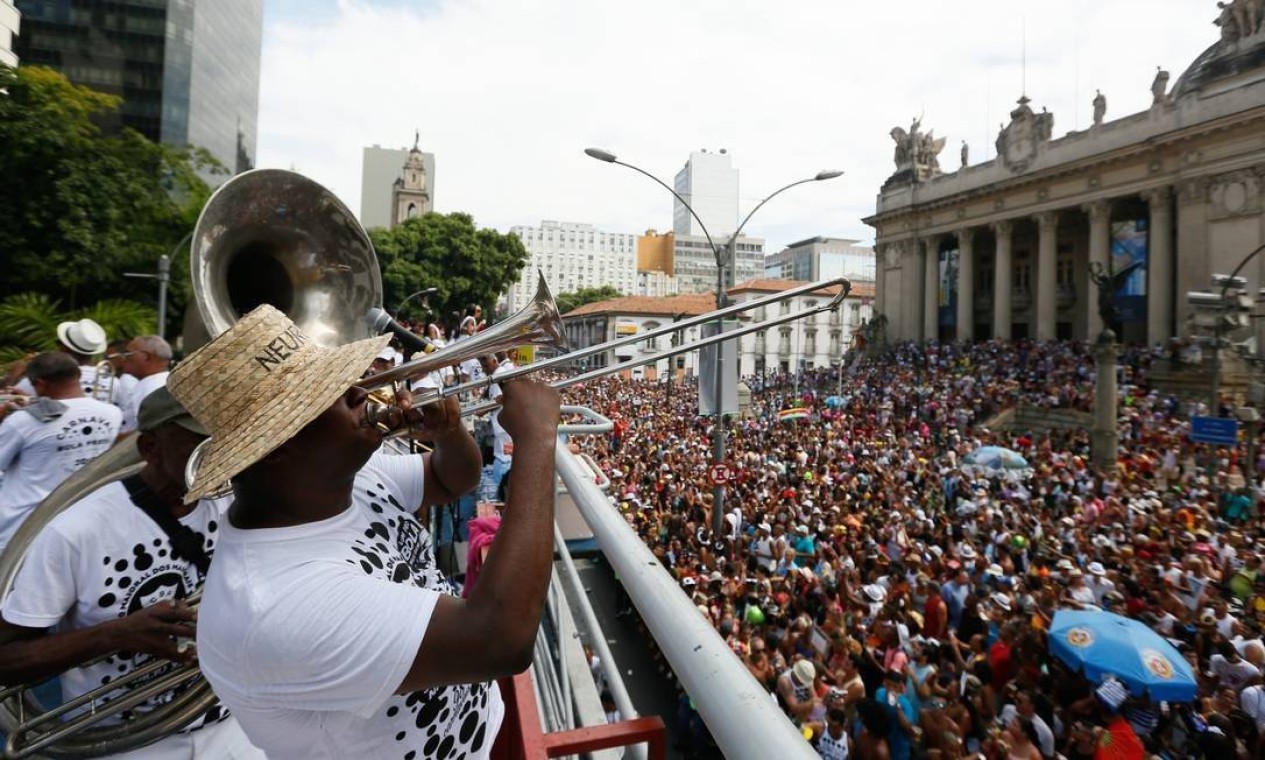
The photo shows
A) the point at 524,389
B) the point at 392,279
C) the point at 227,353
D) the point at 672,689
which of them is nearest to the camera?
the point at 227,353

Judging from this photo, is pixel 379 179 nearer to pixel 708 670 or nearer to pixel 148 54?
pixel 148 54

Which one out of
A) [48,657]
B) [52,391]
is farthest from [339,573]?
[52,391]

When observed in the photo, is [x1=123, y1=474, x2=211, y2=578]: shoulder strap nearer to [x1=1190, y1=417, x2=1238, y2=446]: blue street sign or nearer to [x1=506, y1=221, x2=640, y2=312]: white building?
[x1=1190, y1=417, x2=1238, y2=446]: blue street sign

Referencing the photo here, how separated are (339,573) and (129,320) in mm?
17535

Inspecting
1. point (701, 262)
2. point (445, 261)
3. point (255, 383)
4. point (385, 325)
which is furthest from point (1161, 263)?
point (701, 262)

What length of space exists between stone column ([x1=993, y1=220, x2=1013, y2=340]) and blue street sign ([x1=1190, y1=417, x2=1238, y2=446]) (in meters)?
26.9

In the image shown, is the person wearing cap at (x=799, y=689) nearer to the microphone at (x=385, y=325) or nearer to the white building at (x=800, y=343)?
the microphone at (x=385, y=325)

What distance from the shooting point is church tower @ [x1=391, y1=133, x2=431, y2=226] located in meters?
88.0

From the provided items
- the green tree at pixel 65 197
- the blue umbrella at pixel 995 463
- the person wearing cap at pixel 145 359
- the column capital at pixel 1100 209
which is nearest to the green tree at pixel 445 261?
the green tree at pixel 65 197

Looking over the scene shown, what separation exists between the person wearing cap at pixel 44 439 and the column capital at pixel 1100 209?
40668mm

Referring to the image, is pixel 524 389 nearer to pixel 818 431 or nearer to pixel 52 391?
pixel 52 391

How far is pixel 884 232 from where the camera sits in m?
47.0

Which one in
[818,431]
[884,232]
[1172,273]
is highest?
[884,232]

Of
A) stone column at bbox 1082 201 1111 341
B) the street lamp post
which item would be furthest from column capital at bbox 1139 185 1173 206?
the street lamp post
